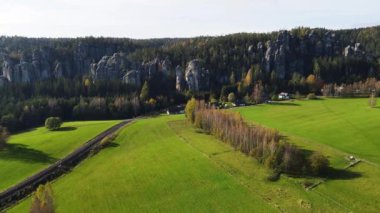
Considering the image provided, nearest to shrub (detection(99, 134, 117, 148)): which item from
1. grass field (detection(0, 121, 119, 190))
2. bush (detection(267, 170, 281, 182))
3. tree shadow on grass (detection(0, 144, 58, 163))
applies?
grass field (detection(0, 121, 119, 190))

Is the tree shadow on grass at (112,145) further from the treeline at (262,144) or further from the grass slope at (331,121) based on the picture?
the grass slope at (331,121)

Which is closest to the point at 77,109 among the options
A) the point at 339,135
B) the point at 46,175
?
the point at 46,175

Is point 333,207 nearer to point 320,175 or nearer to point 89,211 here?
point 320,175

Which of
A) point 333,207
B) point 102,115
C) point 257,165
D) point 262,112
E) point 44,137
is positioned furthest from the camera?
point 102,115

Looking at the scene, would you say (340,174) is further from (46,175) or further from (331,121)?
(46,175)

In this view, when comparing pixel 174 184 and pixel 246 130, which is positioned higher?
pixel 246 130

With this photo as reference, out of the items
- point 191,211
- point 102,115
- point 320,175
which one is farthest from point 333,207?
point 102,115

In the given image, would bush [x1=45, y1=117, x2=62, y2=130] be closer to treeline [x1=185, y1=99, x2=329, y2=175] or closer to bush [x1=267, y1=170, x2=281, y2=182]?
treeline [x1=185, y1=99, x2=329, y2=175]
